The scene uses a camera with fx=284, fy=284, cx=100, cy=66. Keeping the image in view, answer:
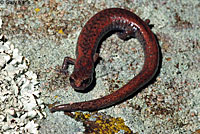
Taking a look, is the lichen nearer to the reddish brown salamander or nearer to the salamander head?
the reddish brown salamander

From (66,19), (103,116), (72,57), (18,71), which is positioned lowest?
(103,116)

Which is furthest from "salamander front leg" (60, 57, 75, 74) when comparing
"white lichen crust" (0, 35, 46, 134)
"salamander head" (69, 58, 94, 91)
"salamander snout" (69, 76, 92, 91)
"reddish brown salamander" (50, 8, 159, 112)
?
"white lichen crust" (0, 35, 46, 134)

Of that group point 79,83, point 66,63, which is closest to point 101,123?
point 79,83

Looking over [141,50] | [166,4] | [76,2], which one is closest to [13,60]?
[76,2]

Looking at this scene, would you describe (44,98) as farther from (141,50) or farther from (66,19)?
(141,50)

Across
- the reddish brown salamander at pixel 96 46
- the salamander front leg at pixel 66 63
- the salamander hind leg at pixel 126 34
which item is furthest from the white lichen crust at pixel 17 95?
the salamander hind leg at pixel 126 34

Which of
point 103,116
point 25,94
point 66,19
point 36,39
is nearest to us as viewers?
point 25,94
